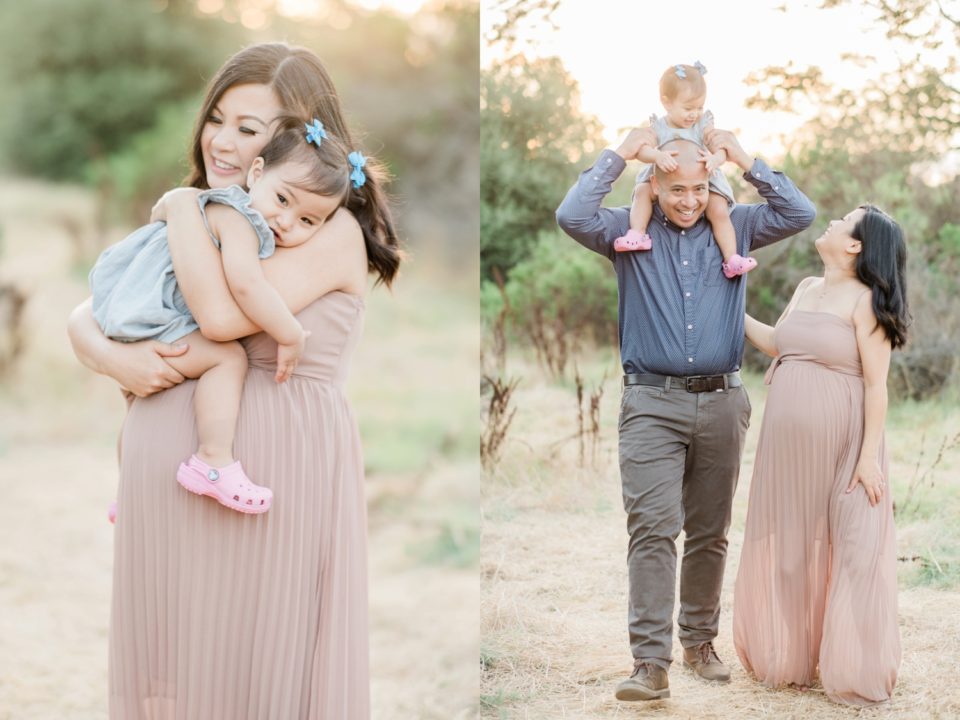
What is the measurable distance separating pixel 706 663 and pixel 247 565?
1.71m

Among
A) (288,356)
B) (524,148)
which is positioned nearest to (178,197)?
(288,356)

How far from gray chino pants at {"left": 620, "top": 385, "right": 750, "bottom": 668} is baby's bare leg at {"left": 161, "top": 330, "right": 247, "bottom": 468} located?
4.48 ft

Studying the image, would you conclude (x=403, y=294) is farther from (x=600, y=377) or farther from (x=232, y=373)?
(x=232, y=373)

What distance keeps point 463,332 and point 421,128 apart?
6.89 feet

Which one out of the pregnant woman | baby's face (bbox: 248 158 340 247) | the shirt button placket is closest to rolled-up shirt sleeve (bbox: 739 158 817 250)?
the shirt button placket

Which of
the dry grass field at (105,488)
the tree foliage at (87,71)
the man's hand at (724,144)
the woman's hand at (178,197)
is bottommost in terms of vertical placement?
the dry grass field at (105,488)

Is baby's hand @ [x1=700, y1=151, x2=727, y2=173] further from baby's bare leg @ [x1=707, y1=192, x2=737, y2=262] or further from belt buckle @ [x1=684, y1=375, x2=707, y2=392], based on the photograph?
belt buckle @ [x1=684, y1=375, x2=707, y2=392]

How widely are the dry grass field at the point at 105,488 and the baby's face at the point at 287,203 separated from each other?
258cm

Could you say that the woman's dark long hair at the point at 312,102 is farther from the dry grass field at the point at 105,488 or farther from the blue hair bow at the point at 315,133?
the dry grass field at the point at 105,488

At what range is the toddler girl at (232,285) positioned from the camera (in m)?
2.79

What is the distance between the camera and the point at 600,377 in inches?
225


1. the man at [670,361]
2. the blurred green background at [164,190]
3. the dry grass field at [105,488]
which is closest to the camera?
the man at [670,361]

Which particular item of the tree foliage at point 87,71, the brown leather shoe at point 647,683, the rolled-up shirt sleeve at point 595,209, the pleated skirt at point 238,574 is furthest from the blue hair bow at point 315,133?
the tree foliage at point 87,71

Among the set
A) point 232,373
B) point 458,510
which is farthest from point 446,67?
point 232,373
